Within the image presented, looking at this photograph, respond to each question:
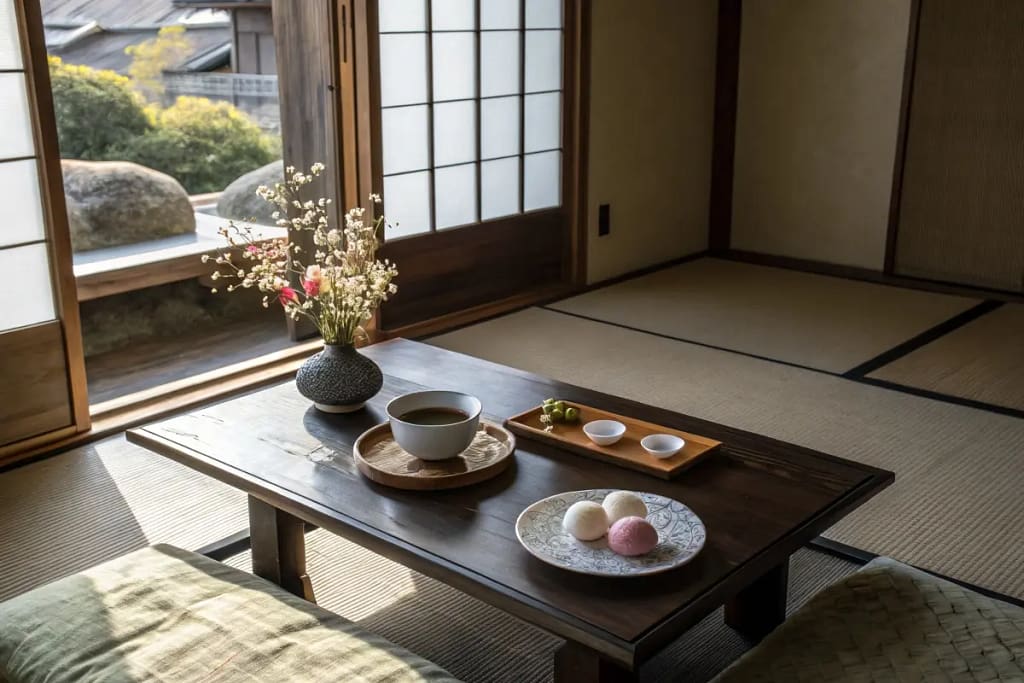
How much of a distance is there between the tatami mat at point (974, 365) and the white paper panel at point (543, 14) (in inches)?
83.1

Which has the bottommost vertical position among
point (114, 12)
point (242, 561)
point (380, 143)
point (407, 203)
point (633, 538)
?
point (242, 561)

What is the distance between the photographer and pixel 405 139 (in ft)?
14.5

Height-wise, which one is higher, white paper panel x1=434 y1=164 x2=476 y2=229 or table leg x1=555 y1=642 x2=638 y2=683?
white paper panel x1=434 y1=164 x2=476 y2=229

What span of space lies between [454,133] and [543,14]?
2.38ft

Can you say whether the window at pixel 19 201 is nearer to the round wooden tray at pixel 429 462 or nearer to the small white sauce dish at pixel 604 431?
the round wooden tray at pixel 429 462

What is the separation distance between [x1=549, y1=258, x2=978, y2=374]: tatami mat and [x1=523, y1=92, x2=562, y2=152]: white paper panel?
0.72m

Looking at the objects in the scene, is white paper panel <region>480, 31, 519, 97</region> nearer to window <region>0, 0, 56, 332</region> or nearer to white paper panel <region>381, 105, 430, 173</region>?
white paper panel <region>381, 105, 430, 173</region>

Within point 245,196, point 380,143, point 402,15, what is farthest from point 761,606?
point 245,196

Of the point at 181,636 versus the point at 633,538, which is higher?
the point at 633,538

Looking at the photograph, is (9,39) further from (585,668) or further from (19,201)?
(585,668)

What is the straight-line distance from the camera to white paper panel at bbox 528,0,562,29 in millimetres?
4805

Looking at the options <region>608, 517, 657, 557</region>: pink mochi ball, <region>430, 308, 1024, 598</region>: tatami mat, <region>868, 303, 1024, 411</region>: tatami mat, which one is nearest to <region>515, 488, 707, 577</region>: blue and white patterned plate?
<region>608, 517, 657, 557</region>: pink mochi ball

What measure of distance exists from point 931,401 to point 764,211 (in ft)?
7.67

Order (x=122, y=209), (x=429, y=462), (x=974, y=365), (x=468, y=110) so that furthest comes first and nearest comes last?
1. (x=122, y=209)
2. (x=468, y=110)
3. (x=974, y=365)
4. (x=429, y=462)
